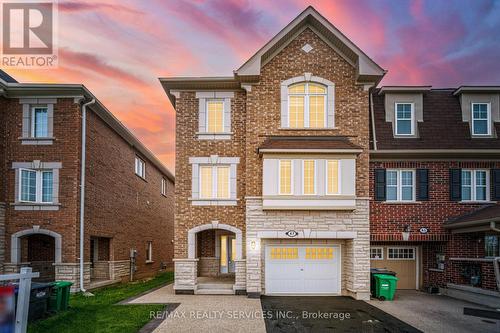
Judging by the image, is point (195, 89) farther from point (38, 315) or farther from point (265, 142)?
point (38, 315)

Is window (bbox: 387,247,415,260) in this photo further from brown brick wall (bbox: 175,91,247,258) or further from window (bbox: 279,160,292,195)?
brown brick wall (bbox: 175,91,247,258)

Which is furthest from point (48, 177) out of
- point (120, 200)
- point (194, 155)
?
point (194, 155)

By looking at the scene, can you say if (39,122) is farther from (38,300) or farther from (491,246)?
(491,246)

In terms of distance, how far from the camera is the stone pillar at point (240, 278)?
16219 millimetres

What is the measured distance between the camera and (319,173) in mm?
15656

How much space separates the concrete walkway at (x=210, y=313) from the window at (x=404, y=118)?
387 inches

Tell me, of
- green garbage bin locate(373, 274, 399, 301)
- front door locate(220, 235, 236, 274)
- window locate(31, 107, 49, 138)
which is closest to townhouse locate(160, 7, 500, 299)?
green garbage bin locate(373, 274, 399, 301)

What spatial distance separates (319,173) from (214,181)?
4.47 metres

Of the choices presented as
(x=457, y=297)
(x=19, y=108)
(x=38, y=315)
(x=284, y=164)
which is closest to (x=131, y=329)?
(x=38, y=315)

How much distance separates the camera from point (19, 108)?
55.0 ft

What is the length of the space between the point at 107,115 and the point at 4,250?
7259 mm

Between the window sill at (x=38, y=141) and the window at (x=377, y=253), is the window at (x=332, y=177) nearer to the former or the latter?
the window at (x=377, y=253)

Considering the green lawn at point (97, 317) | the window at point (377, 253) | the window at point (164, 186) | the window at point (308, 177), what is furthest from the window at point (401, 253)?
the window at point (164, 186)

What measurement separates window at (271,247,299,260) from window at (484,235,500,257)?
7.78 meters
